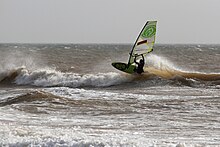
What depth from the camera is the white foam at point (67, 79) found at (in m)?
24.9

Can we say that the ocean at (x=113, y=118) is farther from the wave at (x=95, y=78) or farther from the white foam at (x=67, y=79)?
the white foam at (x=67, y=79)

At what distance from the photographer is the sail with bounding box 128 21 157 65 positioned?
2198cm

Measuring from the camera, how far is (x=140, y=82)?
23500 mm

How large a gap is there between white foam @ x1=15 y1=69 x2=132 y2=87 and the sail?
2.66 m

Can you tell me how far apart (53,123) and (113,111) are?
8.37ft
